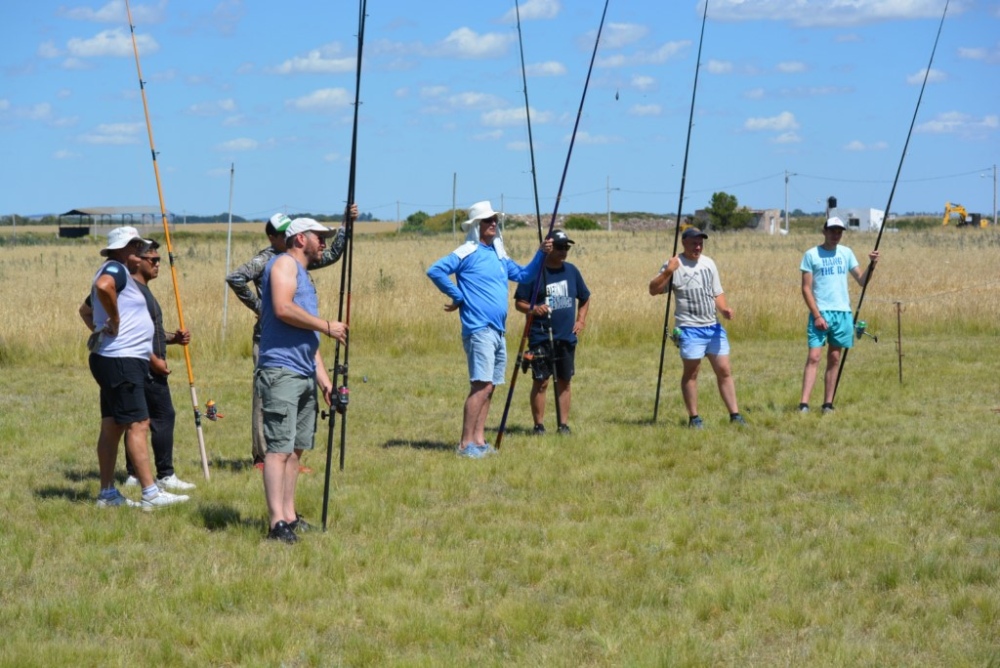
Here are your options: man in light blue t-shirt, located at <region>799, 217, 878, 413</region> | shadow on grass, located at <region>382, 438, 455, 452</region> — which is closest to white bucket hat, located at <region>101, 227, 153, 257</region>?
shadow on grass, located at <region>382, 438, 455, 452</region>

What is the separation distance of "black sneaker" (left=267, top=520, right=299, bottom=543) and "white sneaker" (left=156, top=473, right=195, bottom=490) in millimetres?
1773

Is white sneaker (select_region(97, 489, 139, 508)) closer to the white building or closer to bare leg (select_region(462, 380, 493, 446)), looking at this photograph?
bare leg (select_region(462, 380, 493, 446))

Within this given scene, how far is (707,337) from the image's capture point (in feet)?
34.0

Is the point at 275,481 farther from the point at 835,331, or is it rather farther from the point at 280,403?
the point at 835,331

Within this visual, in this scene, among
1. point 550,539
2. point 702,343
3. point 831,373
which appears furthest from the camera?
point 831,373

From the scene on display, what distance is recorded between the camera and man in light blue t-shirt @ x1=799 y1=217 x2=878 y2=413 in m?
10.9

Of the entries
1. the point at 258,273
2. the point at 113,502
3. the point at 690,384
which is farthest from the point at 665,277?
the point at 113,502

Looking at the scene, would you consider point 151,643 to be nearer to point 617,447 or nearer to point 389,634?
point 389,634

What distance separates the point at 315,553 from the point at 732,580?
87.2 inches

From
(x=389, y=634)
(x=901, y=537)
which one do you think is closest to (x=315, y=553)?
(x=389, y=634)

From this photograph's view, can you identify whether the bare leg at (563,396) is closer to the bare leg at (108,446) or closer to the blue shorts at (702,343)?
the blue shorts at (702,343)

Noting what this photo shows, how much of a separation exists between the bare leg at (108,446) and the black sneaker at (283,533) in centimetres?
140

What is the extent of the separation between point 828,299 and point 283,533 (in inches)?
239

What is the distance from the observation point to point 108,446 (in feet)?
25.4
